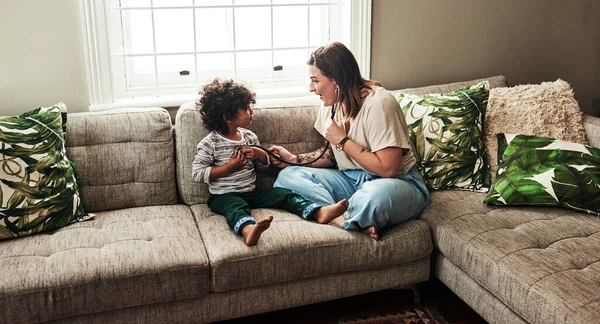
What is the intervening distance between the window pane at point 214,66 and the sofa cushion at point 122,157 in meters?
0.53

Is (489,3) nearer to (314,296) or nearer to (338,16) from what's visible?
(338,16)

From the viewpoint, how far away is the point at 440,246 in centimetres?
242

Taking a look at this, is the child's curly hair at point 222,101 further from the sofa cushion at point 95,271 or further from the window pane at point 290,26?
the window pane at point 290,26

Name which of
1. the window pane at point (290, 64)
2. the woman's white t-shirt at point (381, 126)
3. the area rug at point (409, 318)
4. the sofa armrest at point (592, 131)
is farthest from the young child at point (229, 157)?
the sofa armrest at point (592, 131)

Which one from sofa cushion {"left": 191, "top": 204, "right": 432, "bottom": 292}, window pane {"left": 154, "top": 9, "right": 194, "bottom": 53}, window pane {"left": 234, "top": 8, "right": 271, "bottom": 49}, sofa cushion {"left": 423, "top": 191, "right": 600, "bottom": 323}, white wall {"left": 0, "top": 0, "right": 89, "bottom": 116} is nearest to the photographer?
sofa cushion {"left": 423, "top": 191, "right": 600, "bottom": 323}

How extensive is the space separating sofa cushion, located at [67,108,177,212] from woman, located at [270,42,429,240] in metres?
0.50

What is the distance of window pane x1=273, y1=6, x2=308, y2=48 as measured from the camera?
325 centimetres

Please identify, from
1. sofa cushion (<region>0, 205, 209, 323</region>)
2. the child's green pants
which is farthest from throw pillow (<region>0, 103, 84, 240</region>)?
the child's green pants

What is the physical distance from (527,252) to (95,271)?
58.7 inches

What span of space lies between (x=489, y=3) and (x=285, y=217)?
1875 mm

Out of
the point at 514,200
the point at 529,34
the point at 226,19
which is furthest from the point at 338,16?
the point at 514,200

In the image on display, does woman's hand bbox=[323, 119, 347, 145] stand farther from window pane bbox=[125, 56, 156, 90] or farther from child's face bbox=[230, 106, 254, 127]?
window pane bbox=[125, 56, 156, 90]

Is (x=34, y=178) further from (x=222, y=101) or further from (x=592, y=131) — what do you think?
(x=592, y=131)

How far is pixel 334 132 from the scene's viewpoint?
258cm
